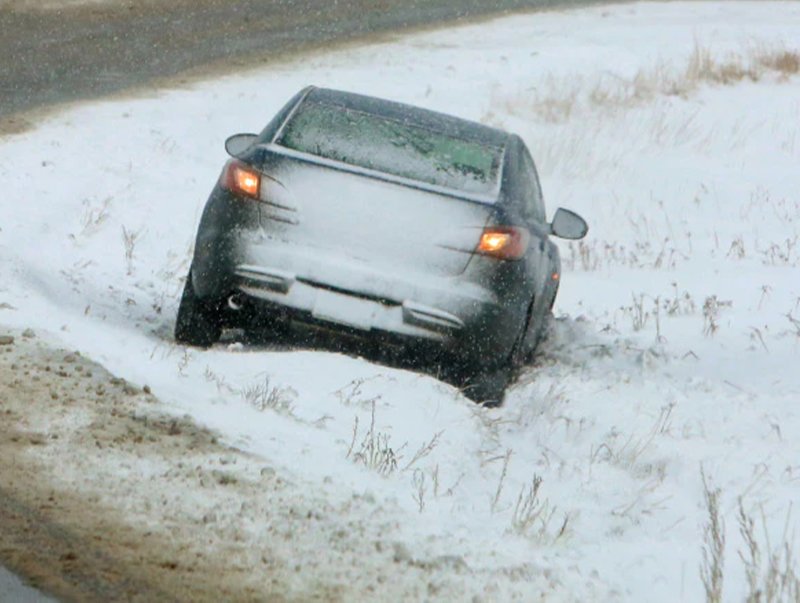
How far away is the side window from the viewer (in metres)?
10.1

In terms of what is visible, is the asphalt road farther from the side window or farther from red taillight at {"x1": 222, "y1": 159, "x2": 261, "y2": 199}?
red taillight at {"x1": 222, "y1": 159, "x2": 261, "y2": 199}

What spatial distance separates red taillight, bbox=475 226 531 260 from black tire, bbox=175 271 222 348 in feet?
4.83

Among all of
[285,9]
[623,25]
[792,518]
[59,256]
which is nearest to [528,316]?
[792,518]

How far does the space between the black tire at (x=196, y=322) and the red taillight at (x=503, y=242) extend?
1.47m

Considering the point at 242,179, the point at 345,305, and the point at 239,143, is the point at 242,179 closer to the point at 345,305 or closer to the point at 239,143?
the point at 345,305

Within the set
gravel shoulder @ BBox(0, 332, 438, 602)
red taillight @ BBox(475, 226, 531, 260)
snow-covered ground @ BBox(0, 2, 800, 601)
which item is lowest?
snow-covered ground @ BBox(0, 2, 800, 601)

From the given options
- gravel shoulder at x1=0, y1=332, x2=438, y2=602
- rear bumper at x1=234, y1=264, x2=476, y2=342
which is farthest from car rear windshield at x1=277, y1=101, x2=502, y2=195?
gravel shoulder at x1=0, y1=332, x2=438, y2=602

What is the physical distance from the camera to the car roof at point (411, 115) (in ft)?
32.9

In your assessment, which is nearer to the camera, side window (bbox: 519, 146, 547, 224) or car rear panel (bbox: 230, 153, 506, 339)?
car rear panel (bbox: 230, 153, 506, 339)

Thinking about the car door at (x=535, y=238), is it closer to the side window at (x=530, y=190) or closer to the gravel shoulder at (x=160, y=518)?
the side window at (x=530, y=190)

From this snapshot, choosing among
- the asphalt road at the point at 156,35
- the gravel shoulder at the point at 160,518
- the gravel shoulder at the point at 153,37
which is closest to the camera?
the gravel shoulder at the point at 160,518

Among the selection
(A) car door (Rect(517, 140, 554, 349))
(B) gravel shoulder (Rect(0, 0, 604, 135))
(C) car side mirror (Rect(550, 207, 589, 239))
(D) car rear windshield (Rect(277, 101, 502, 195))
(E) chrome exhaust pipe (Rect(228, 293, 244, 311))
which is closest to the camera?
(E) chrome exhaust pipe (Rect(228, 293, 244, 311))

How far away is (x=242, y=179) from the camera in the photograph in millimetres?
9203

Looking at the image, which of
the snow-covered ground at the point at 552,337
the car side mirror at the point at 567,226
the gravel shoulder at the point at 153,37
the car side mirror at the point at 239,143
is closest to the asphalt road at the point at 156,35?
the gravel shoulder at the point at 153,37
